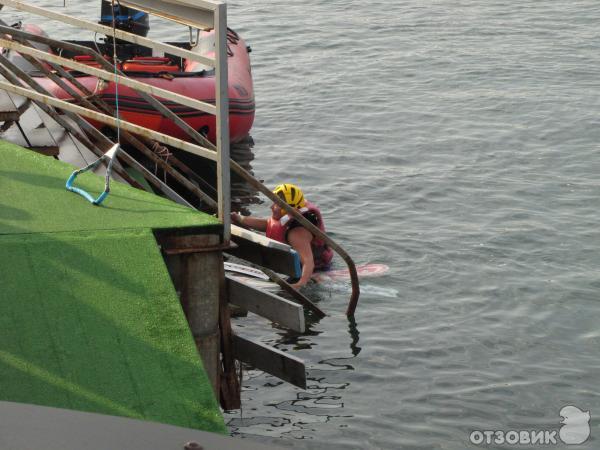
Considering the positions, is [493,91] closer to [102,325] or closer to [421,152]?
[421,152]

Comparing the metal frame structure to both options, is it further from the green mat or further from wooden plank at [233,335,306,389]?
wooden plank at [233,335,306,389]

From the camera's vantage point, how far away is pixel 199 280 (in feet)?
20.5

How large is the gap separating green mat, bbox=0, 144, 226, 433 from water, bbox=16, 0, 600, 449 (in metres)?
2.93

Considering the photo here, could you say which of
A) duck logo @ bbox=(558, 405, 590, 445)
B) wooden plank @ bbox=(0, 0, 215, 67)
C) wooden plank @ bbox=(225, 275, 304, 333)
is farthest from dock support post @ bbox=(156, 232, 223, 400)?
duck logo @ bbox=(558, 405, 590, 445)

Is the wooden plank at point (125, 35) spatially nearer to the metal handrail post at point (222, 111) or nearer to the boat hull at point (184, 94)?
the metal handrail post at point (222, 111)

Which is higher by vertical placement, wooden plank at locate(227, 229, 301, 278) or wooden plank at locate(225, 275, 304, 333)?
wooden plank at locate(227, 229, 301, 278)

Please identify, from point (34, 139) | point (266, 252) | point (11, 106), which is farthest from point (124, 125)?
point (11, 106)

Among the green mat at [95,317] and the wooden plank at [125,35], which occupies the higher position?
the wooden plank at [125,35]

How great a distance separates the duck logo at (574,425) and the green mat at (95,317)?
150 inches

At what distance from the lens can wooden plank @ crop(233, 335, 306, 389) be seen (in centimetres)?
682

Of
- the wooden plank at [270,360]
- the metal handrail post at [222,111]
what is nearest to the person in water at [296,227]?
the wooden plank at [270,360]

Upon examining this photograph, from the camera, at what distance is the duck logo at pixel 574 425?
27.1 feet

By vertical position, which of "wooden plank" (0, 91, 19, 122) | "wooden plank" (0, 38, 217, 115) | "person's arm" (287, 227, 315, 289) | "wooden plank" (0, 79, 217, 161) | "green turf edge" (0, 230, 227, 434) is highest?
"wooden plank" (0, 38, 217, 115)

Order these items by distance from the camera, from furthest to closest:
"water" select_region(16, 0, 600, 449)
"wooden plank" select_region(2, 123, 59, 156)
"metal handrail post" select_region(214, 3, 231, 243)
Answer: "water" select_region(16, 0, 600, 449) < "wooden plank" select_region(2, 123, 59, 156) < "metal handrail post" select_region(214, 3, 231, 243)
